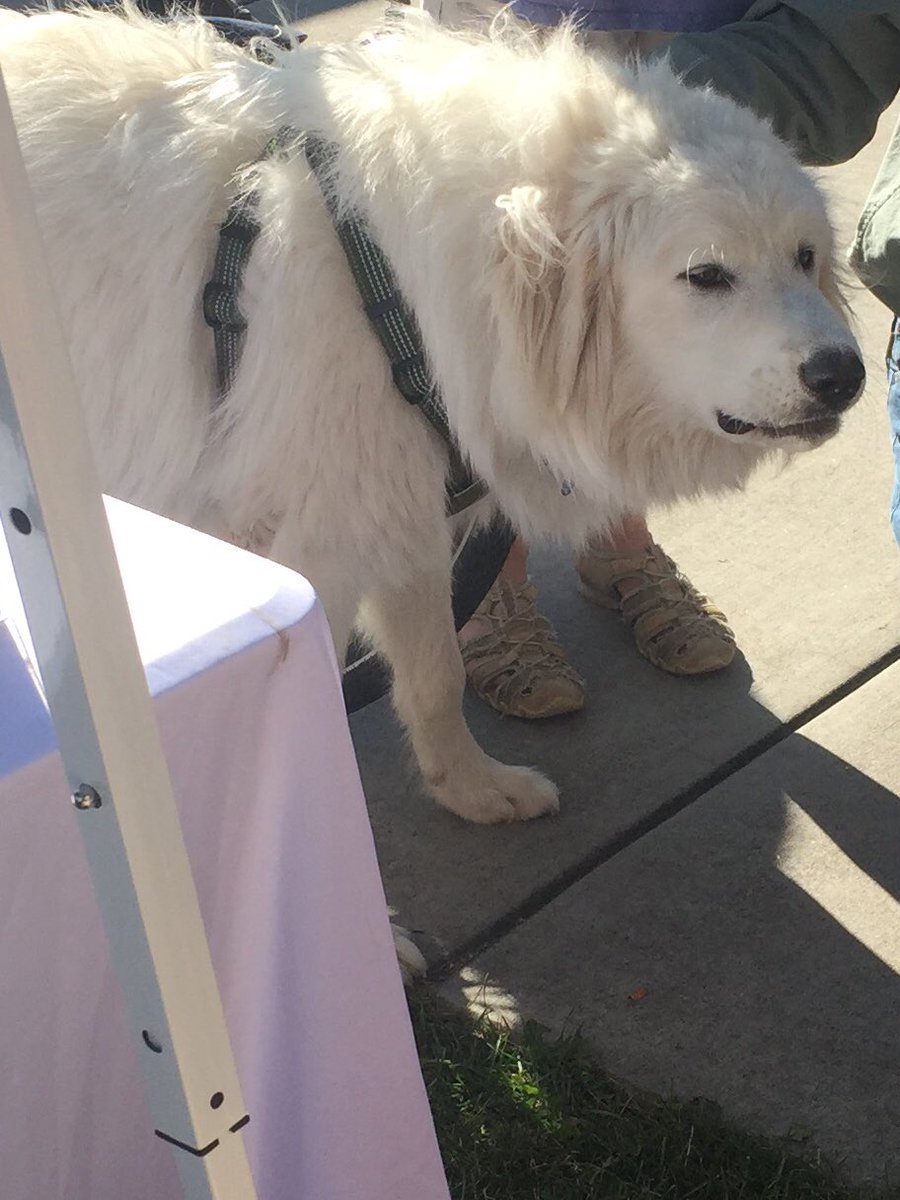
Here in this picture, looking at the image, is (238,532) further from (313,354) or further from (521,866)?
(521,866)

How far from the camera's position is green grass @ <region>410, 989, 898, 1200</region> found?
2.12 metres

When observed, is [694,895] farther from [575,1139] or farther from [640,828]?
[575,1139]

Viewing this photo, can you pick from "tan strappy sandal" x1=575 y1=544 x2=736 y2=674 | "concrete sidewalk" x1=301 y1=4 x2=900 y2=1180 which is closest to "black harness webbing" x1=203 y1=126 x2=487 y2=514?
"concrete sidewalk" x1=301 y1=4 x2=900 y2=1180

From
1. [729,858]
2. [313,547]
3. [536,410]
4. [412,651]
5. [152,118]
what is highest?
[152,118]

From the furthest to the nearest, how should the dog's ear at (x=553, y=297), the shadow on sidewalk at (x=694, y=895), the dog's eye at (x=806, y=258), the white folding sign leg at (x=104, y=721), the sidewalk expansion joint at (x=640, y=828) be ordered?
the sidewalk expansion joint at (x=640, y=828)
the shadow on sidewalk at (x=694, y=895)
the dog's eye at (x=806, y=258)
the dog's ear at (x=553, y=297)
the white folding sign leg at (x=104, y=721)

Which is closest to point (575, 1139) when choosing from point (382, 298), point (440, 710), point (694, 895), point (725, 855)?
point (694, 895)

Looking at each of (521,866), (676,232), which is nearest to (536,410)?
(676,232)

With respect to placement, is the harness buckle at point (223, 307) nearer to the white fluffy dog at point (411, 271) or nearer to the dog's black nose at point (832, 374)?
the white fluffy dog at point (411, 271)

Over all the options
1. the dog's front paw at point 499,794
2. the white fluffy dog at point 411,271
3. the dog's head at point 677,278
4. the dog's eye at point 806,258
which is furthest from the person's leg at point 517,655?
the dog's eye at point 806,258

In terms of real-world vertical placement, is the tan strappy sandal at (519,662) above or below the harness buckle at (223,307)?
below

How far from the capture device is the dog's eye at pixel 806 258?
7.41 feet

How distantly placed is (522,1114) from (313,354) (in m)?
1.32

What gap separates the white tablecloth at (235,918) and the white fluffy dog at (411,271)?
0.90 m

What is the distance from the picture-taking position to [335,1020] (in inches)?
52.2
